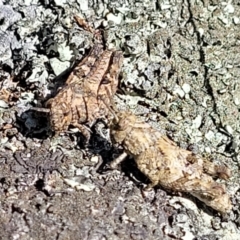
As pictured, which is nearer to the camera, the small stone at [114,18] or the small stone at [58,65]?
the small stone at [58,65]

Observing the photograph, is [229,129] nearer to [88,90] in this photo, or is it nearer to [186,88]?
[186,88]

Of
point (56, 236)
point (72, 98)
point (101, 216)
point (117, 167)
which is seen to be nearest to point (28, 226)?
point (56, 236)

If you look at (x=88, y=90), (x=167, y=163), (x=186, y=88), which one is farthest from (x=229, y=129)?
(x=88, y=90)

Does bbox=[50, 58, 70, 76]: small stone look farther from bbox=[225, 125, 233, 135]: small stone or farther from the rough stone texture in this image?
bbox=[225, 125, 233, 135]: small stone

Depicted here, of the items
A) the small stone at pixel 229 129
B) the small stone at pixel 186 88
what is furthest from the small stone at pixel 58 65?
the small stone at pixel 229 129

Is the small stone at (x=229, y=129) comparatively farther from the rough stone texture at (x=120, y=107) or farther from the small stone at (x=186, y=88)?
the small stone at (x=186, y=88)

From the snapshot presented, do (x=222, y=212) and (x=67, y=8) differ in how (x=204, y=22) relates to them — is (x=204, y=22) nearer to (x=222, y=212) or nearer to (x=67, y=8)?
(x=67, y=8)

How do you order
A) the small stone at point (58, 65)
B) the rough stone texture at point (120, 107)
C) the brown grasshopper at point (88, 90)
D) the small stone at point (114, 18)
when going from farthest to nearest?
1. the small stone at point (114, 18)
2. the small stone at point (58, 65)
3. the brown grasshopper at point (88, 90)
4. the rough stone texture at point (120, 107)
